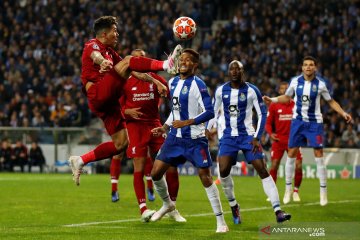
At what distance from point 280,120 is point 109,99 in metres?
7.54

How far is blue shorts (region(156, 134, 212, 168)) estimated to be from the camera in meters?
12.1

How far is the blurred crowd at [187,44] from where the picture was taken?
3148 centimetres

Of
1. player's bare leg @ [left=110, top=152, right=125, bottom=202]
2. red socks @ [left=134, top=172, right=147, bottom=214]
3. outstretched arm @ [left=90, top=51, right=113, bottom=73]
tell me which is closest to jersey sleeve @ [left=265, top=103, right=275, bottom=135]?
player's bare leg @ [left=110, top=152, right=125, bottom=202]

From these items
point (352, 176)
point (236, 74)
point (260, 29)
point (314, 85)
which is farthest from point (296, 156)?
point (260, 29)

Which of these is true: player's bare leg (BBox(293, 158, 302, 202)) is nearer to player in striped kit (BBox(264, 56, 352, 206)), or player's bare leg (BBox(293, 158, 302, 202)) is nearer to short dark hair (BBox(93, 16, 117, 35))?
player in striped kit (BBox(264, 56, 352, 206))

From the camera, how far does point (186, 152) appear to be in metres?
12.2

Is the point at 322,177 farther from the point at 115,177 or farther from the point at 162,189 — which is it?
the point at 162,189

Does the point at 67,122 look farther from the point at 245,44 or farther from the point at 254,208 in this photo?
the point at 254,208

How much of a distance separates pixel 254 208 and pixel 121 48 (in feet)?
67.3

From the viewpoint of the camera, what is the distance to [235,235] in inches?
456

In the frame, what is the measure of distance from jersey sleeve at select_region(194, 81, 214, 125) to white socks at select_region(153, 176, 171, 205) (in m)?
→ 1.43

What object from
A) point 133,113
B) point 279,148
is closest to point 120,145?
point 133,113

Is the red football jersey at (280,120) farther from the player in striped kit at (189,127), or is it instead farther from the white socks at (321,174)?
the player in striped kit at (189,127)

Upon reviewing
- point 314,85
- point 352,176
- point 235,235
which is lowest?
point 352,176
